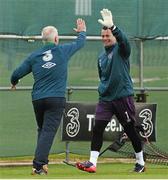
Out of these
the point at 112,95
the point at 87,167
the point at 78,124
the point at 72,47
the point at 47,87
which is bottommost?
the point at 87,167

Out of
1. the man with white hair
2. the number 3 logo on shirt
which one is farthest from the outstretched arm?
the number 3 logo on shirt

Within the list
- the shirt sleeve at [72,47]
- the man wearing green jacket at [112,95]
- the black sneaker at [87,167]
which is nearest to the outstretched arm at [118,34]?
the man wearing green jacket at [112,95]

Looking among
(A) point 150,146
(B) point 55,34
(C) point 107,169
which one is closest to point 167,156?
(A) point 150,146

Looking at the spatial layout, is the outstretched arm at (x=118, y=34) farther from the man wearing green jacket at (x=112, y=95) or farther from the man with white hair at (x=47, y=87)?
the man with white hair at (x=47, y=87)

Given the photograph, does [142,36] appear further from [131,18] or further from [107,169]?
[107,169]

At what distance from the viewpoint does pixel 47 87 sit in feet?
34.5

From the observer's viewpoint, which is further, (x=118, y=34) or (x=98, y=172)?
(x=98, y=172)

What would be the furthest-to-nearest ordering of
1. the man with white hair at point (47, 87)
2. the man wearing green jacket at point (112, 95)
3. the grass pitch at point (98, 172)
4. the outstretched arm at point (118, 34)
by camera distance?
the man wearing green jacket at point (112, 95)
the man with white hair at point (47, 87)
the outstretched arm at point (118, 34)
the grass pitch at point (98, 172)

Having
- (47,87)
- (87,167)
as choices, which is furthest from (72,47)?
(87,167)

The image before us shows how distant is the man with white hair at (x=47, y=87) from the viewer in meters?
10.5

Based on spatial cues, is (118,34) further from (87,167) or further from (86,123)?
(86,123)

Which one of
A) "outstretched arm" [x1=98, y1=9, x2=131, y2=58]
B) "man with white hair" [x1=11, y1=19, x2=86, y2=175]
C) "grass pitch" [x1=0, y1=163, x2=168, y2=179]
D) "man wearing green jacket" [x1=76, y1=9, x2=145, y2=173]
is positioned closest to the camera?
"grass pitch" [x1=0, y1=163, x2=168, y2=179]

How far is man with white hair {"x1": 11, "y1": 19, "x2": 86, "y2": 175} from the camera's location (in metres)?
10.5

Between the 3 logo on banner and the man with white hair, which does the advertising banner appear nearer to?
the 3 logo on banner
